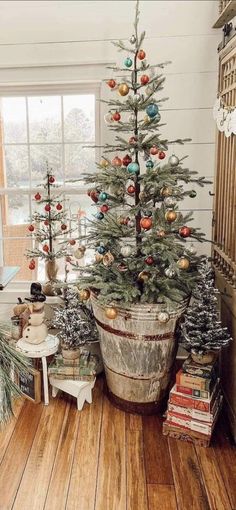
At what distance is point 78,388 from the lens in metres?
2.50

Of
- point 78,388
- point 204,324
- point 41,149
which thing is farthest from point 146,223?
point 41,149

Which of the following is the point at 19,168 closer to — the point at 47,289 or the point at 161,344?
the point at 47,289

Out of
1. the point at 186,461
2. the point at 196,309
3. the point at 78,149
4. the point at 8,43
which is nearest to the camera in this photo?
the point at 186,461

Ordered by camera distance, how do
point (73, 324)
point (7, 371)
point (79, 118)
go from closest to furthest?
point (7, 371)
point (73, 324)
point (79, 118)

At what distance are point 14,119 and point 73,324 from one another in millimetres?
1602

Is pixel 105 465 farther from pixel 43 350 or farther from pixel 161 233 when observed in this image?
pixel 161 233

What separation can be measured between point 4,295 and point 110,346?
46.0 inches

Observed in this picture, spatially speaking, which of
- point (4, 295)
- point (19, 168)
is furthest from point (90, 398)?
point (19, 168)

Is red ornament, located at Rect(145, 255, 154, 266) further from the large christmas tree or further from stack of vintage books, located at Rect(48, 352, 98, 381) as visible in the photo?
stack of vintage books, located at Rect(48, 352, 98, 381)

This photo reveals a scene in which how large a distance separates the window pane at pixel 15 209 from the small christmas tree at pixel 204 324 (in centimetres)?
154

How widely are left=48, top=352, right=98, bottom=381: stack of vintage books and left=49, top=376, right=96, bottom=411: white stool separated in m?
0.03

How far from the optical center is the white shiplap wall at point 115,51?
2.74 metres

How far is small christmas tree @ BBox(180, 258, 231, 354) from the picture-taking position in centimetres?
221

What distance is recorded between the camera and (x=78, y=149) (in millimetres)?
3105
